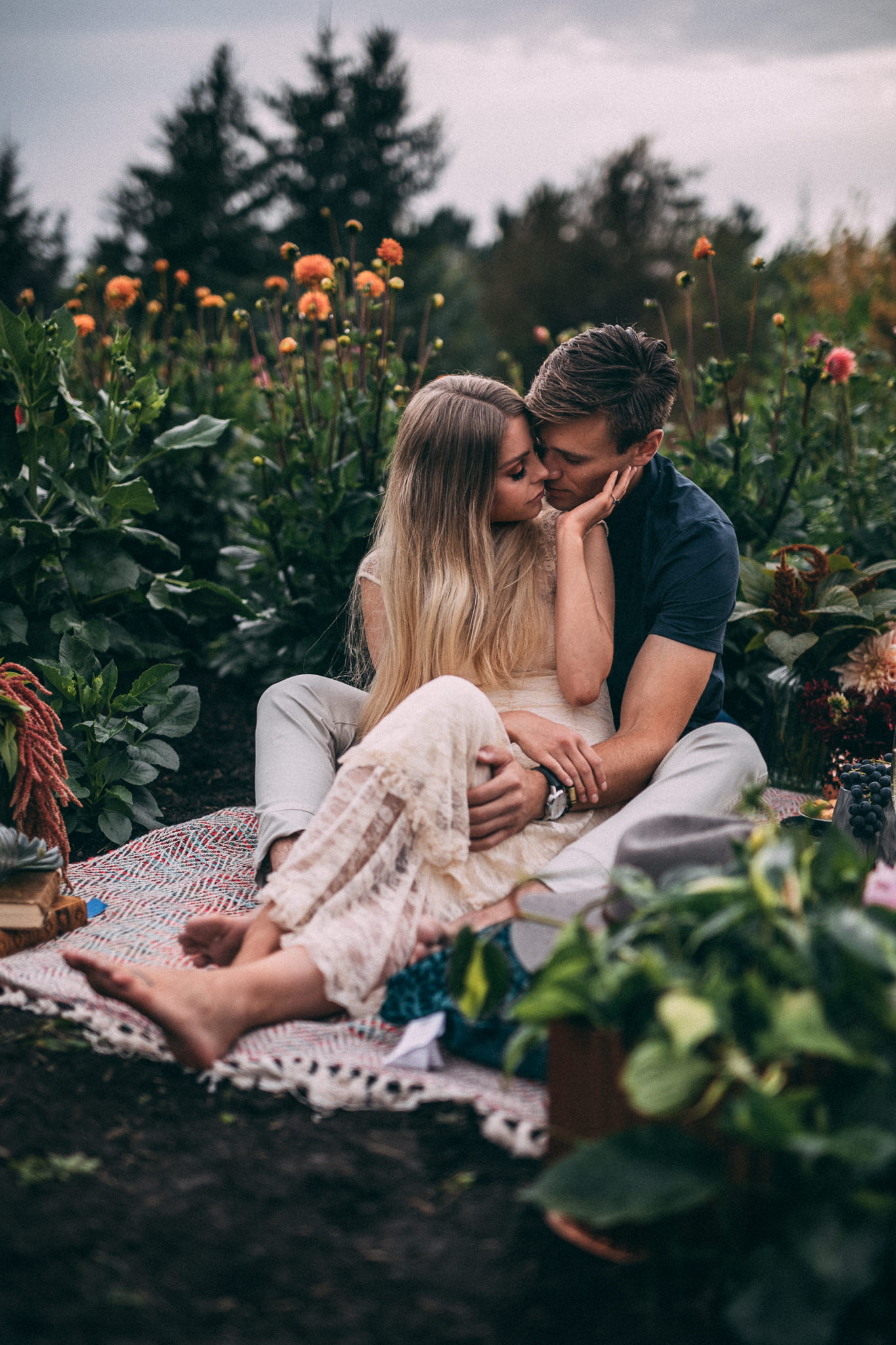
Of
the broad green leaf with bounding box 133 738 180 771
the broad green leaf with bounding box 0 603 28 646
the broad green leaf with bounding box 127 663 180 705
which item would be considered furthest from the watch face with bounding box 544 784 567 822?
the broad green leaf with bounding box 0 603 28 646

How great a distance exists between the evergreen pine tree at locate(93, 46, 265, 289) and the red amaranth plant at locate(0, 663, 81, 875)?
17.9 m

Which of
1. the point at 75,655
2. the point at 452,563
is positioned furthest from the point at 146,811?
the point at 452,563

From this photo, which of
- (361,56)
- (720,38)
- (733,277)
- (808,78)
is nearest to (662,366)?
(808,78)

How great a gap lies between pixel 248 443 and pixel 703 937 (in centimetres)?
370

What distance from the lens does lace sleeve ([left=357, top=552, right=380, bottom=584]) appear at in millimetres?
2543

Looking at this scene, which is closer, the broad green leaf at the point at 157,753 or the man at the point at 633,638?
the man at the point at 633,638

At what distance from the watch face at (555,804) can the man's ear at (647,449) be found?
0.93 metres

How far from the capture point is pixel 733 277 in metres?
20.5

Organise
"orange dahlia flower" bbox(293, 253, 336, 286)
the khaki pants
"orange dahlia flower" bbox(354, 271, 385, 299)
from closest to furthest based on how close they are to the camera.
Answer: the khaki pants, "orange dahlia flower" bbox(293, 253, 336, 286), "orange dahlia flower" bbox(354, 271, 385, 299)

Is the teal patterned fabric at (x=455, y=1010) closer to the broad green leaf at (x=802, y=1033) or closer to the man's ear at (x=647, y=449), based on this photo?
the broad green leaf at (x=802, y=1033)

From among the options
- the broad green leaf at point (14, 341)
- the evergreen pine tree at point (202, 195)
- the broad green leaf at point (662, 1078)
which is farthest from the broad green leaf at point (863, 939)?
the evergreen pine tree at point (202, 195)

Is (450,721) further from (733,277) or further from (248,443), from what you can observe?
(733,277)

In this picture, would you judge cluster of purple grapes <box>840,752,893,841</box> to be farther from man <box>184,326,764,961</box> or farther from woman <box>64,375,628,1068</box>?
woman <box>64,375,628,1068</box>

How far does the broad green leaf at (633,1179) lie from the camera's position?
995 millimetres
